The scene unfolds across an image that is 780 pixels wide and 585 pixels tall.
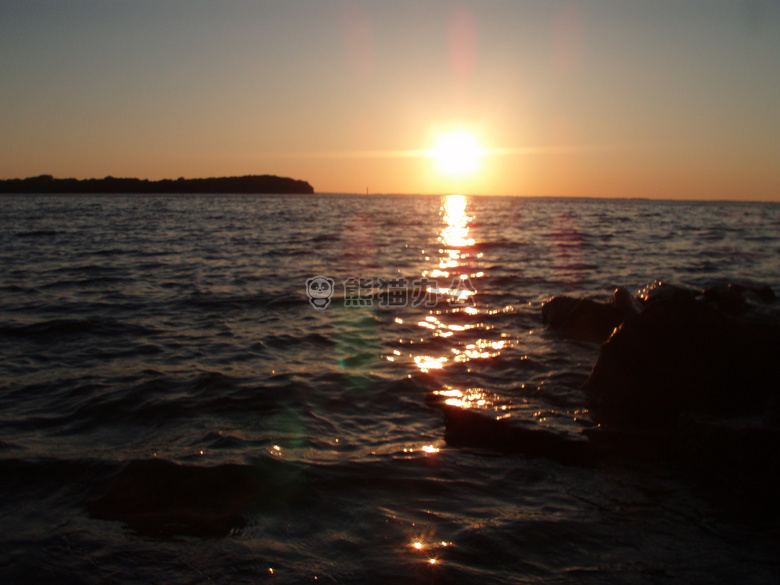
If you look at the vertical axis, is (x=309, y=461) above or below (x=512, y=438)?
below

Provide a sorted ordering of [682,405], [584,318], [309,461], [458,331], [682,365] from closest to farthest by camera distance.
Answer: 1. [309,461]
2. [682,405]
3. [682,365]
4. [584,318]
5. [458,331]

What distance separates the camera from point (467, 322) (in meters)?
9.91

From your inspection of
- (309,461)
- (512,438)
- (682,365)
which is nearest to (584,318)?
(682,365)

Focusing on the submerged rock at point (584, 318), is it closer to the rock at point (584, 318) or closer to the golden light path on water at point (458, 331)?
the rock at point (584, 318)

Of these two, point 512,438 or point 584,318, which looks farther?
point 584,318

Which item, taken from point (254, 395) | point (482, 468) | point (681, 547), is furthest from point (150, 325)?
point (681, 547)

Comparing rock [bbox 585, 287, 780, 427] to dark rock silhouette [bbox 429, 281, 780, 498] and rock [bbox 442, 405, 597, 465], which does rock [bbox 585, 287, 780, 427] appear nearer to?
dark rock silhouette [bbox 429, 281, 780, 498]

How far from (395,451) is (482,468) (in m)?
0.75

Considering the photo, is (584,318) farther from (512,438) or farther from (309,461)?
(309,461)

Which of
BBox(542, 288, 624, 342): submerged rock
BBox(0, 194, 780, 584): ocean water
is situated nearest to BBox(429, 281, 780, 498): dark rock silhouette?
BBox(0, 194, 780, 584): ocean water

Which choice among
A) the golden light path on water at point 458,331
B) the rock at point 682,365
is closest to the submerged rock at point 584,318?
the golden light path on water at point 458,331

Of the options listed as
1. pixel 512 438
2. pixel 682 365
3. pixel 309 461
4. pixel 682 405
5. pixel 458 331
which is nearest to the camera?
pixel 309 461

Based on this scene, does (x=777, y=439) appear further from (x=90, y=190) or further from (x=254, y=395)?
(x=90, y=190)

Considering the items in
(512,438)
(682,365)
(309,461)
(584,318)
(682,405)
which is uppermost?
(682,365)
